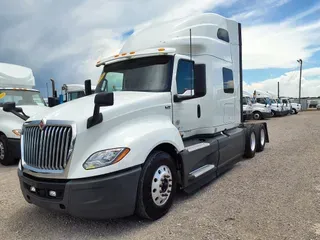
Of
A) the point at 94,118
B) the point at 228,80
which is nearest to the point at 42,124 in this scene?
the point at 94,118

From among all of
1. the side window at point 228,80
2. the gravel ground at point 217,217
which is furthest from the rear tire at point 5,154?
the side window at point 228,80

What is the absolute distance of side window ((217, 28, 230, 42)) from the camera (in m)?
6.54

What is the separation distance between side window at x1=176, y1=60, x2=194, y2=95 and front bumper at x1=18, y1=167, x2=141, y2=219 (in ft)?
6.30

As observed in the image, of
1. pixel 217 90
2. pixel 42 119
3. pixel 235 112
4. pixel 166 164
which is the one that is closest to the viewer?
pixel 42 119

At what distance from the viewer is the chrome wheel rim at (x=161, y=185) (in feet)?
12.9

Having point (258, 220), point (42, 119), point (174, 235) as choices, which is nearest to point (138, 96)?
point (42, 119)

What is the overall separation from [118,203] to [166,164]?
98cm

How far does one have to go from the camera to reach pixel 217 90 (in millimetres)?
6227

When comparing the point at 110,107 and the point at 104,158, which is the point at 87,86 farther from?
the point at 104,158

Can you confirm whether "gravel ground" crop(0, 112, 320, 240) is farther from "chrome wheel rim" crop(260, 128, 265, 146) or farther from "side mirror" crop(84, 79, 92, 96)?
"chrome wheel rim" crop(260, 128, 265, 146)

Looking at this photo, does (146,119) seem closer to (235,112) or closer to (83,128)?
(83,128)

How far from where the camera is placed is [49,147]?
3582 mm

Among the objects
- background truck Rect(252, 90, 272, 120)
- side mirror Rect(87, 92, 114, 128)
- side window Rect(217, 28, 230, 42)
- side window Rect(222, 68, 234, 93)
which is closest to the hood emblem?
side mirror Rect(87, 92, 114, 128)

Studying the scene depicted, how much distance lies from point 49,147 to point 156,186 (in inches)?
59.1
